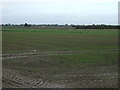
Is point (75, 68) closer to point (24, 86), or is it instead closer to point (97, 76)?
point (97, 76)

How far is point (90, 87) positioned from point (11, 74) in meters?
5.93

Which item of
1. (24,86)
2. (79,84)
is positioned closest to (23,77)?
(24,86)

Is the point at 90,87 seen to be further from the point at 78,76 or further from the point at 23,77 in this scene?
the point at 23,77

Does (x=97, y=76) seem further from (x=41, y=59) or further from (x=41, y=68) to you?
(x=41, y=59)

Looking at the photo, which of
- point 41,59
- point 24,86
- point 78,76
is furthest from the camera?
point 41,59

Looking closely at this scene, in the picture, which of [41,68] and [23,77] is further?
[41,68]

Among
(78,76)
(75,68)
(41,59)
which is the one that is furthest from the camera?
(41,59)

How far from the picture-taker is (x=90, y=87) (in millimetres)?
13844

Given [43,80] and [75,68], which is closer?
[43,80]

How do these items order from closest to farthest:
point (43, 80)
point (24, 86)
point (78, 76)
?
point (24, 86)
point (43, 80)
point (78, 76)

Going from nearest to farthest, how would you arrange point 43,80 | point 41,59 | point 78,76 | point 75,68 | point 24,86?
1. point 24,86
2. point 43,80
3. point 78,76
4. point 75,68
5. point 41,59

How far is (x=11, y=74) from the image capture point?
56.7 ft

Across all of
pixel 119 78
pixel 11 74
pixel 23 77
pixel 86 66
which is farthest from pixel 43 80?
pixel 86 66

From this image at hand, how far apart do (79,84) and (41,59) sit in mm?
10159
